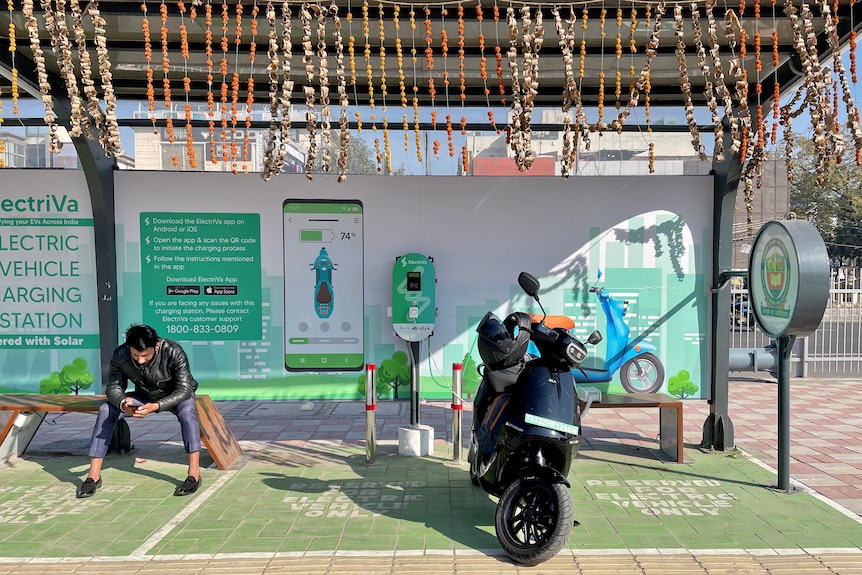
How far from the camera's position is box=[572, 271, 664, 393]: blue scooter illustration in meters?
7.16

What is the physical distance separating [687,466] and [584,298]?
8.91ft

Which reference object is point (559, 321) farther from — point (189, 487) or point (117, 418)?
point (117, 418)

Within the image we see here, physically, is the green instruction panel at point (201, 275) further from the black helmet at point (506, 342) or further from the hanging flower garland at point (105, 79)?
the black helmet at point (506, 342)

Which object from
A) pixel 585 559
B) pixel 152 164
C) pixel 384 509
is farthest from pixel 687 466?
pixel 152 164

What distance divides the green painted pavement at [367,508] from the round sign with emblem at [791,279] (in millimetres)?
1314

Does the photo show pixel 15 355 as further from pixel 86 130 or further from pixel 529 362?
pixel 529 362

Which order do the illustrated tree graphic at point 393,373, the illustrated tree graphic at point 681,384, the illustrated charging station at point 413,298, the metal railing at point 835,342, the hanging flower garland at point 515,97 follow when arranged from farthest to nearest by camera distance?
the metal railing at point 835,342 → the illustrated tree graphic at point 393,373 → the illustrated tree graphic at point 681,384 → the illustrated charging station at point 413,298 → the hanging flower garland at point 515,97

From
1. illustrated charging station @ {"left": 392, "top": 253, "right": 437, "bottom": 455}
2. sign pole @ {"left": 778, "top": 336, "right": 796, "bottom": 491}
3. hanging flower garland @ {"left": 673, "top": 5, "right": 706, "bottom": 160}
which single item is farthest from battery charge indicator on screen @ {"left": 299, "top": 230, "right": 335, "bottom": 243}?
sign pole @ {"left": 778, "top": 336, "right": 796, "bottom": 491}

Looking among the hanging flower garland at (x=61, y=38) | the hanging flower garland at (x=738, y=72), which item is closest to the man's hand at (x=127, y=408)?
the hanging flower garland at (x=61, y=38)

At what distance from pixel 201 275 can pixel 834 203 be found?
107 feet

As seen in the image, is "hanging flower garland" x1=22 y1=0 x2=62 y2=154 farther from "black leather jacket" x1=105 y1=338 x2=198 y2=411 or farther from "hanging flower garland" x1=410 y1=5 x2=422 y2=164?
"hanging flower garland" x1=410 y1=5 x2=422 y2=164

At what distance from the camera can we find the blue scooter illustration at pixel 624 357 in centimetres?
716

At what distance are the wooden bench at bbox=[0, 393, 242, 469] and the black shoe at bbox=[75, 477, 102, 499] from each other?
67 cm

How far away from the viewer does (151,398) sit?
458cm
